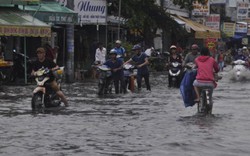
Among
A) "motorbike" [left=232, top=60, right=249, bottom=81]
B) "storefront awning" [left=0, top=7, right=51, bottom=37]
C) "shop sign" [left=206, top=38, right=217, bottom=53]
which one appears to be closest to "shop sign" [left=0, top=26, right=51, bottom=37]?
"storefront awning" [left=0, top=7, right=51, bottom=37]

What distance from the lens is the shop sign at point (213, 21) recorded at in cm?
5350

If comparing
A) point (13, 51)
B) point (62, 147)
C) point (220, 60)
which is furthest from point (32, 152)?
point (220, 60)

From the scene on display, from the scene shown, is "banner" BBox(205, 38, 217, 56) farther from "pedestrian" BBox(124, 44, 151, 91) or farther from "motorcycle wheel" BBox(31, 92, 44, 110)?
"motorcycle wheel" BBox(31, 92, 44, 110)

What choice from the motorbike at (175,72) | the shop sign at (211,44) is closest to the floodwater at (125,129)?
the motorbike at (175,72)

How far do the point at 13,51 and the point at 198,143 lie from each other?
1776 cm

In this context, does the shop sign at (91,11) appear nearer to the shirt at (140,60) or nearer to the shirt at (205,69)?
the shirt at (140,60)

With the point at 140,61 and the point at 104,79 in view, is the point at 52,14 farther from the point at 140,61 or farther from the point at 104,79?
the point at 104,79

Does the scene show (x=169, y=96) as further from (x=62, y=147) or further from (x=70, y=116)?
(x=62, y=147)

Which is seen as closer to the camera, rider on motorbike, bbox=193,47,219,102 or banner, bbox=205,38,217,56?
rider on motorbike, bbox=193,47,219,102

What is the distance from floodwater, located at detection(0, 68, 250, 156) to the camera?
10.5 metres

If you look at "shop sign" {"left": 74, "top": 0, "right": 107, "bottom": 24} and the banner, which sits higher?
"shop sign" {"left": 74, "top": 0, "right": 107, "bottom": 24}

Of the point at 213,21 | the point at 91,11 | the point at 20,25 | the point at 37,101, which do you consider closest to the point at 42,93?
the point at 37,101

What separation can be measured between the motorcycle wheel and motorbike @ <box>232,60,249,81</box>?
1669cm

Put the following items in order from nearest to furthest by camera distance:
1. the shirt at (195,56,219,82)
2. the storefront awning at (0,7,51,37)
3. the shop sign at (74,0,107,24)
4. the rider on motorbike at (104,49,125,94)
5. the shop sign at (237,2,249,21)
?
the shirt at (195,56,219,82)
the rider on motorbike at (104,49,125,94)
the storefront awning at (0,7,51,37)
the shop sign at (74,0,107,24)
the shop sign at (237,2,249,21)
